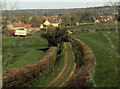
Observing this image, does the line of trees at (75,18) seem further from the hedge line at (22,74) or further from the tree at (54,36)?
the hedge line at (22,74)

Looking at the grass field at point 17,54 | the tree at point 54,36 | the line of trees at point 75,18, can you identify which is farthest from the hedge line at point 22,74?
the line of trees at point 75,18

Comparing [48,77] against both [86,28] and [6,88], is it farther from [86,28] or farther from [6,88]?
[86,28]

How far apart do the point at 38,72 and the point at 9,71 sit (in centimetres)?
284

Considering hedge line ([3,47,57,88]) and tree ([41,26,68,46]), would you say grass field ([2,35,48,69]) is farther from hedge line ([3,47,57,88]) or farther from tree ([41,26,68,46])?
tree ([41,26,68,46])

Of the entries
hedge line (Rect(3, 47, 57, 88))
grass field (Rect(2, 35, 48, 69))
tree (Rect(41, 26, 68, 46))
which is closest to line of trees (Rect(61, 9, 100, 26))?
grass field (Rect(2, 35, 48, 69))

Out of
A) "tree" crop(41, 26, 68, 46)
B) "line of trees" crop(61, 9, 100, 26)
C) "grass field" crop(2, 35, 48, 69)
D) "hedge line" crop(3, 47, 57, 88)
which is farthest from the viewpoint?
"line of trees" crop(61, 9, 100, 26)

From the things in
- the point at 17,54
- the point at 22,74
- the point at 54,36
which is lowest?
the point at 17,54

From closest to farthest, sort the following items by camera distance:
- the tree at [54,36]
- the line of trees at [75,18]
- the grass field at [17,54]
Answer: the grass field at [17,54] → the tree at [54,36] → the line of trees at [75,18]

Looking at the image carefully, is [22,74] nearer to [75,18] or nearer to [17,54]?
[17,54]

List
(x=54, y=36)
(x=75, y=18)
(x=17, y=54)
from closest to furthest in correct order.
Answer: (x=17, y=54)
(x=54, y=36)
(x=75, y=18)

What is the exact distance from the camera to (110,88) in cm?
625

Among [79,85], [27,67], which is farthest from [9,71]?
[79,85]

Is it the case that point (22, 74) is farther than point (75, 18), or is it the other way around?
point (75, 18)

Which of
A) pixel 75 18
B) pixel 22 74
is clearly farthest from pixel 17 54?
pixel 75 18
